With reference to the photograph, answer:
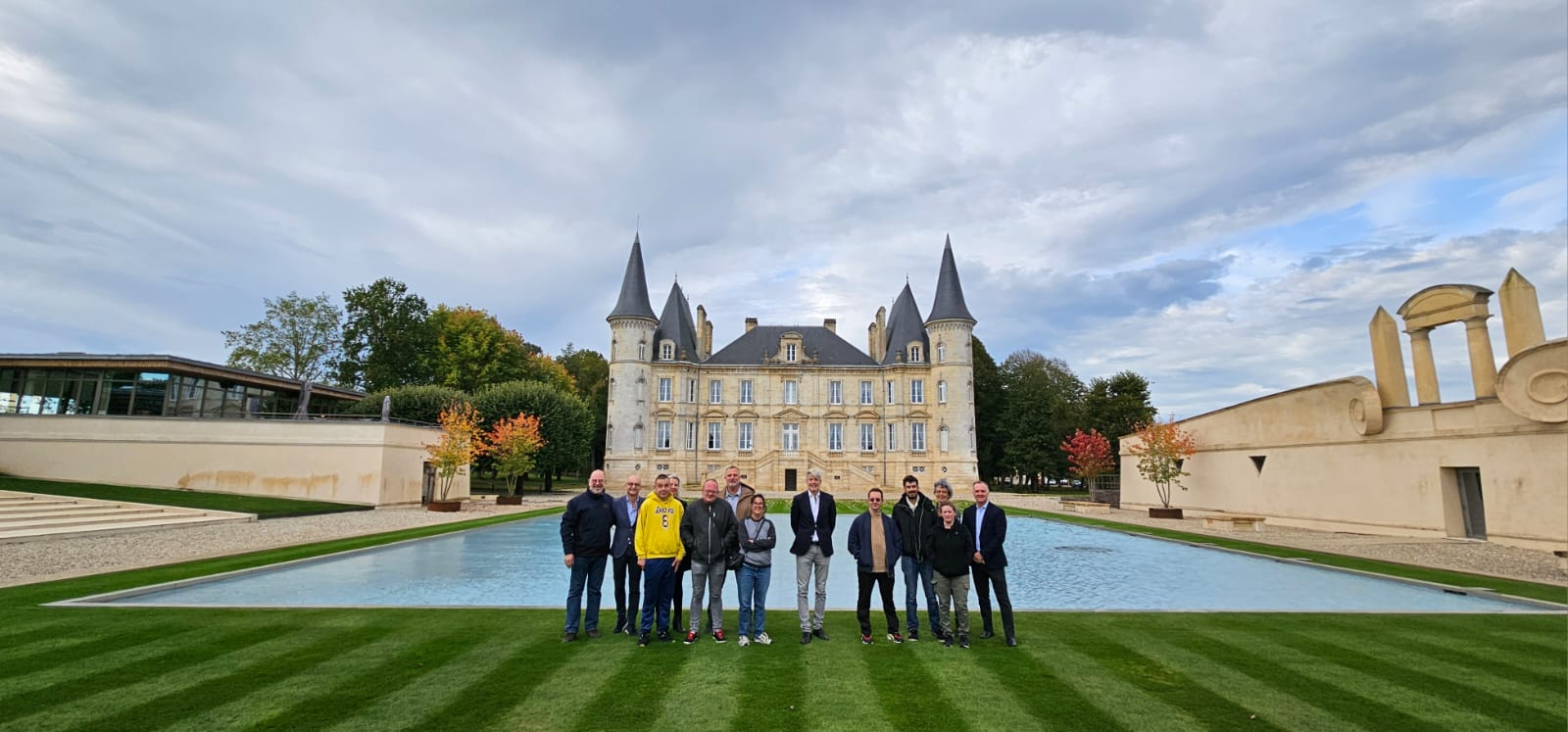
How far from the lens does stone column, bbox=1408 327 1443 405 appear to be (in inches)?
741

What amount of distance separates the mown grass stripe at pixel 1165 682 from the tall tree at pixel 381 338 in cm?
4998

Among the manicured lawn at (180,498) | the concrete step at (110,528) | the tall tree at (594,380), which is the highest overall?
the tall tree at (594,380)

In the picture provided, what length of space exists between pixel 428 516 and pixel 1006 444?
4220cm

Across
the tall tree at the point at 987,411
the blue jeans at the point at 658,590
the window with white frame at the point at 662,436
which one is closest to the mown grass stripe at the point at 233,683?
the blue jeans at the point at 658,590

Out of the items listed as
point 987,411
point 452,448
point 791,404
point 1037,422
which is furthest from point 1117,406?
point 452,448

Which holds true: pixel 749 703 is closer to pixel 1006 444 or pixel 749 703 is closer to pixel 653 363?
pixel 653 363

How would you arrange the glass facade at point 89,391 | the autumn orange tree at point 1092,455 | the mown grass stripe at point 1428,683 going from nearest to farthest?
the mown grass stripe at point 1428,683 → the glass facade at point 89,391 → the autumn orange tree at point 1092,455

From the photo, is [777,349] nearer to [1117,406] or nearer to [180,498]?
[1117,406]

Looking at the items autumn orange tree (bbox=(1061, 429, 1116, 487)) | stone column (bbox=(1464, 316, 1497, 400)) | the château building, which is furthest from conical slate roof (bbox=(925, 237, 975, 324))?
stone column (bbox=(1464, 316, 1497, 400))

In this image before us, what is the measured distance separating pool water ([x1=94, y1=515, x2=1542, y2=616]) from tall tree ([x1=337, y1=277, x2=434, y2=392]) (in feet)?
122

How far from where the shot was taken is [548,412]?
129 ft

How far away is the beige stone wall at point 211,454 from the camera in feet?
84.2

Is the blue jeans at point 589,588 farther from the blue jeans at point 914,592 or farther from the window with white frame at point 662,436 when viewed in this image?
the window with white frame at point 662,436

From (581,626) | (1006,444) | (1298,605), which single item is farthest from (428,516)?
(1006,444)
